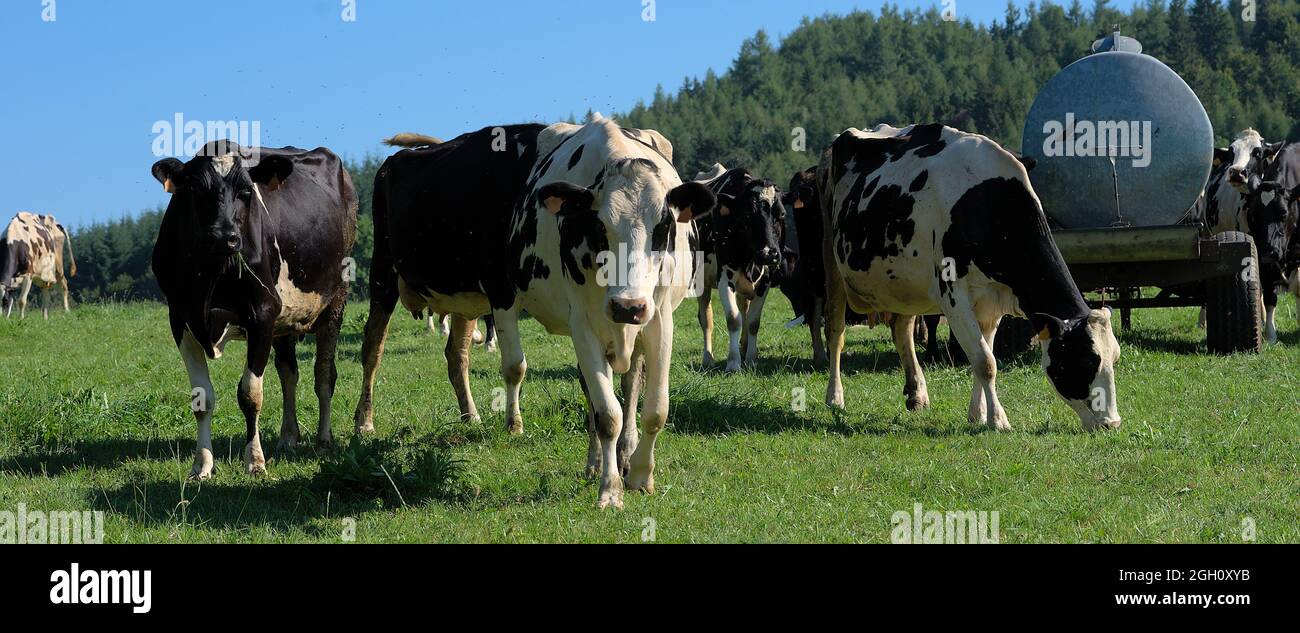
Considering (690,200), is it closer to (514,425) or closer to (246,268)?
(246,268)

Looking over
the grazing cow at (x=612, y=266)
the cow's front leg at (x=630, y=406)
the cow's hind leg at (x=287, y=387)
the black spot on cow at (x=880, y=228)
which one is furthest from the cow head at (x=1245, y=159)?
the cow's hind leg at (x=287, y=387)

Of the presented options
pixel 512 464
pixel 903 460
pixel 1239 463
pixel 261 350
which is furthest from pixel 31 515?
pixel 1239 463

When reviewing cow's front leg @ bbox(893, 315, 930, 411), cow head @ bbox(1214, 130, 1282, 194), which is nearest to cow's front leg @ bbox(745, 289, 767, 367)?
cow's front leg @ bbox(893, 315, 930, 411)

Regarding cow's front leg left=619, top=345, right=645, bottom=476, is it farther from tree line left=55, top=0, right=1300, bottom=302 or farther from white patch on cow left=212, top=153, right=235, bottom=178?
tree line left=55, top=0, right=1300, bottom=302

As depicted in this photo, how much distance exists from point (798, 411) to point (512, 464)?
10.2ft

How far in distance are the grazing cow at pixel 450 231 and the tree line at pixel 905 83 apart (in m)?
52.0

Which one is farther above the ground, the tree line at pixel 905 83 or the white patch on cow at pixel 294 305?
the tree line at pixel 905 83

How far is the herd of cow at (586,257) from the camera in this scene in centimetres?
711

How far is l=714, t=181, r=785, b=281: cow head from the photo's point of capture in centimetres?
1396

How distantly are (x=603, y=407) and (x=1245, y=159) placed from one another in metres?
11.7

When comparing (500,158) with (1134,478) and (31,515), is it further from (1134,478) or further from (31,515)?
(1134,478)

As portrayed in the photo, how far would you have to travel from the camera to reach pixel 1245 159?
15.4m

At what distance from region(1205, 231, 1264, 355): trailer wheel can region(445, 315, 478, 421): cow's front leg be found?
773 cm

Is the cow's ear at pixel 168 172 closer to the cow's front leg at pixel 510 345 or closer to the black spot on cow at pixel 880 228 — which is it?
the cow's front leg at pixel 510 345
